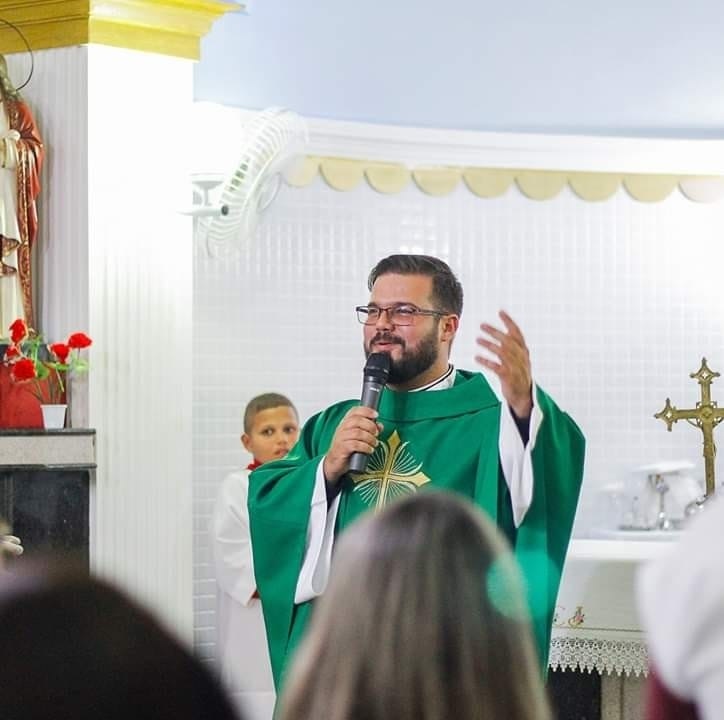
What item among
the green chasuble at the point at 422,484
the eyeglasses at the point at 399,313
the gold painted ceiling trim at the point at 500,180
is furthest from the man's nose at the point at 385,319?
the gold painted ceiling trim at the point at 500,180

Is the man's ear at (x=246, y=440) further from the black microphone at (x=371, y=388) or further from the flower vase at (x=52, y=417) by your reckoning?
the black microphone at (x=371, y=388)

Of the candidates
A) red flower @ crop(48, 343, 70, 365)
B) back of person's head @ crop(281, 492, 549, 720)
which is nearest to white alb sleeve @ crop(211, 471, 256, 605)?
red flower @ crop(48, 343, 70, 365)

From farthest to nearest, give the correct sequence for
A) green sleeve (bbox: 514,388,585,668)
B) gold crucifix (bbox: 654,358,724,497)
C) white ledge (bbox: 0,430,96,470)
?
gold crucifix (bbox: 654,358,724,497) → white ledge (bbox: 0,430,96,470) → green sleeve (bbox: 514,388,585,668)

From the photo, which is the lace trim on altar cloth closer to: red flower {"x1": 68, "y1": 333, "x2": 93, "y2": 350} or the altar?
the altar

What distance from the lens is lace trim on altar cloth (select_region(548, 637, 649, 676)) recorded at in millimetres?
6691

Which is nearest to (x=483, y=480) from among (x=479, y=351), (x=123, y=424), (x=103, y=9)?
(x=123, y=424)

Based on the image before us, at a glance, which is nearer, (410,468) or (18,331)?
(410,468)

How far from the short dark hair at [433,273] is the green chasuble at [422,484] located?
0.22 m

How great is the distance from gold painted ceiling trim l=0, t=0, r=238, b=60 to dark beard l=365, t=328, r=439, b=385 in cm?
291

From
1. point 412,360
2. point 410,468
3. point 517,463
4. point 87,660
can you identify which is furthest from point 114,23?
point 87,660

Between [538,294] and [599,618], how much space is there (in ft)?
7.98

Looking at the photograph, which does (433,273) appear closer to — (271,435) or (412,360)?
(412,360)

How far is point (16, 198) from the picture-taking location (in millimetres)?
6809

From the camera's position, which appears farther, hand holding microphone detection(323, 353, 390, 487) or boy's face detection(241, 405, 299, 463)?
boy's face detection(241, 405, 299, 463)
